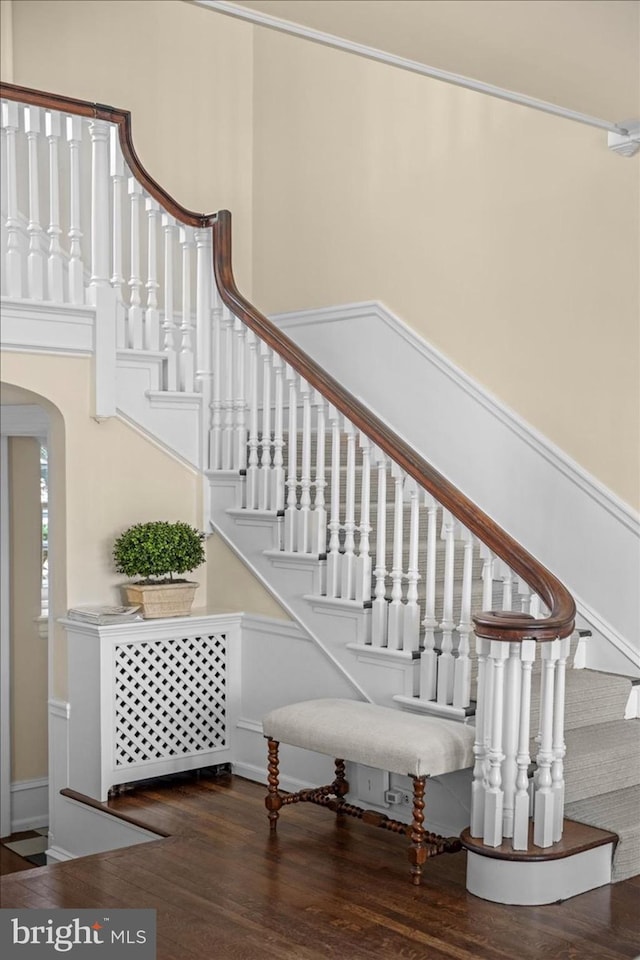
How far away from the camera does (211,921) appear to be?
3738 mm

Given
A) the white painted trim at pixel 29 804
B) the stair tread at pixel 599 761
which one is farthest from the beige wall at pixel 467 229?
the white painted trim at pixel 29 804

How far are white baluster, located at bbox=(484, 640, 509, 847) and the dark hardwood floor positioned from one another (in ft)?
0.85

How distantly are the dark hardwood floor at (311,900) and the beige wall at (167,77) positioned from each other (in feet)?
14.0

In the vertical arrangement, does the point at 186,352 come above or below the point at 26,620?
above

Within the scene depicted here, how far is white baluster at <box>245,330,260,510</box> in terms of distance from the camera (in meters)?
5.57

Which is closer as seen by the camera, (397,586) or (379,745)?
(379,745)

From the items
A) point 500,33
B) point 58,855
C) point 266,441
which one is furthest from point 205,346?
point 500,33

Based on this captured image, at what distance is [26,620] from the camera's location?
645 cm

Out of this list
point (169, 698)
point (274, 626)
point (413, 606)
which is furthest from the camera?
point (274, 626)

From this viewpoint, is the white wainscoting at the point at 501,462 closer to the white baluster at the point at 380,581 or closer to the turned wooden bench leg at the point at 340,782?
the white baluster at the point at 380,581

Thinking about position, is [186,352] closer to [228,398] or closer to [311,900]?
[228,398]

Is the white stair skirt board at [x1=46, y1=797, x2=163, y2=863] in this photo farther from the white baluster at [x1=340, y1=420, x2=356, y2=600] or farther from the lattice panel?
the white baluster at [x1=340, y1=420, x2=356, y2=600]

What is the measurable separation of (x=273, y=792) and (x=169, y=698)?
88cm

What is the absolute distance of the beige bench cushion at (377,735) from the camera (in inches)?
159
